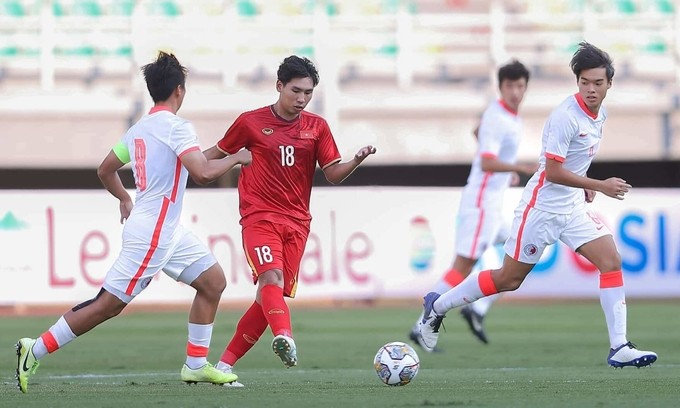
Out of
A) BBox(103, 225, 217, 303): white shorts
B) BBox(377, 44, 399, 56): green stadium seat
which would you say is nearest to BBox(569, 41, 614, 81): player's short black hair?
BBox(103, 225, 217, 303): white shorts

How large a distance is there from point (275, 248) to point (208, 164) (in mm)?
747

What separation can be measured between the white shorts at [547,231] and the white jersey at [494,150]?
270 cm

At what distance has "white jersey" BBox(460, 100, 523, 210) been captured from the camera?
1132 centimetres

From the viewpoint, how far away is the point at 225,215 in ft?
52.6

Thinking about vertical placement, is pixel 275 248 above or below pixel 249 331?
above

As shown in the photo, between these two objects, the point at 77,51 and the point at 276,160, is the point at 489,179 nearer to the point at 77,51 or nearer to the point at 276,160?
the point at 276,160

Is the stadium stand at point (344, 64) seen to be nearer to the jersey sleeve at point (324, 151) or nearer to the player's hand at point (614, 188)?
the jersey sleeve at point (324, 151)

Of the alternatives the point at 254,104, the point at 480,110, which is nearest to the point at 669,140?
the point at 480,110

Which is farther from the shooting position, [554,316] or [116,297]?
[554,316]

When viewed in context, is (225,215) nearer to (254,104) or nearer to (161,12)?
(254,104)

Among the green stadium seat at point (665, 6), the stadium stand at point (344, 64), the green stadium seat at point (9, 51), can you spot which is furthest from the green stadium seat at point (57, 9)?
the green stadium seat at point (665, 6)

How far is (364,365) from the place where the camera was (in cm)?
998

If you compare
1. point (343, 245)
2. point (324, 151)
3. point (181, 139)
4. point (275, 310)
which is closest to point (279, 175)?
point (324, 151)

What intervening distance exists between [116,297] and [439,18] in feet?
51.2
